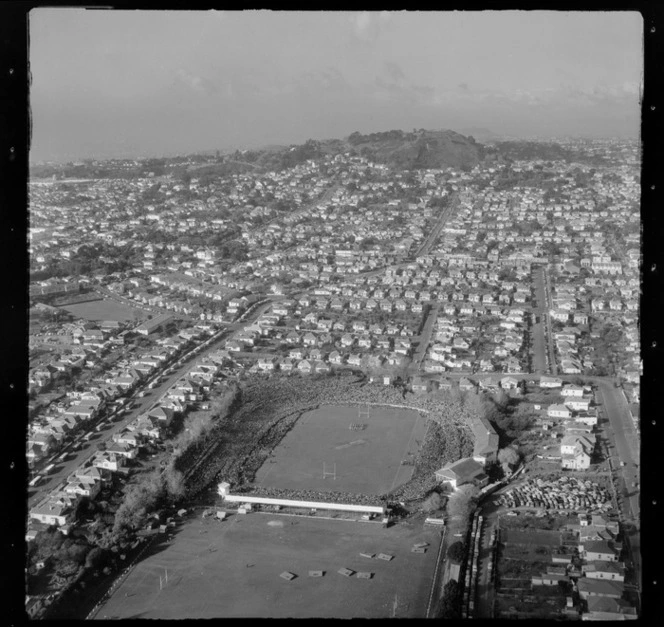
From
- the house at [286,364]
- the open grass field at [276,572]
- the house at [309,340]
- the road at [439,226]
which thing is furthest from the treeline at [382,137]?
the open grass field at [276,572]

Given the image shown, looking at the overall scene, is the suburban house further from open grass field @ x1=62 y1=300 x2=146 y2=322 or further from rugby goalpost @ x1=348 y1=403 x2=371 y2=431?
open grass field @ x1=62 y1=300 x2=146 y2=322

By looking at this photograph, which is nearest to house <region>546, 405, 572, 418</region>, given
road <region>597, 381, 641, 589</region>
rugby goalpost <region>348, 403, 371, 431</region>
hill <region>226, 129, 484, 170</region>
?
road <region>597, 381, 641, 589</region>

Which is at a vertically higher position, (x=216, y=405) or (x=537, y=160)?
(x=537, y=160)

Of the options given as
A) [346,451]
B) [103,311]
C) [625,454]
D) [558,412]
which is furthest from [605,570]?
[103,311]

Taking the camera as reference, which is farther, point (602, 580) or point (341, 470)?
point (341, 470)

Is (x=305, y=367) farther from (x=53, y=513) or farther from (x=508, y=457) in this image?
(x=53, y=513)

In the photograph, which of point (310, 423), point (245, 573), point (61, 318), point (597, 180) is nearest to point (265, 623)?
point (245, 573)

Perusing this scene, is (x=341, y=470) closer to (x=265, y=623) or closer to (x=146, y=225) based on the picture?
(x=265, y=623)
